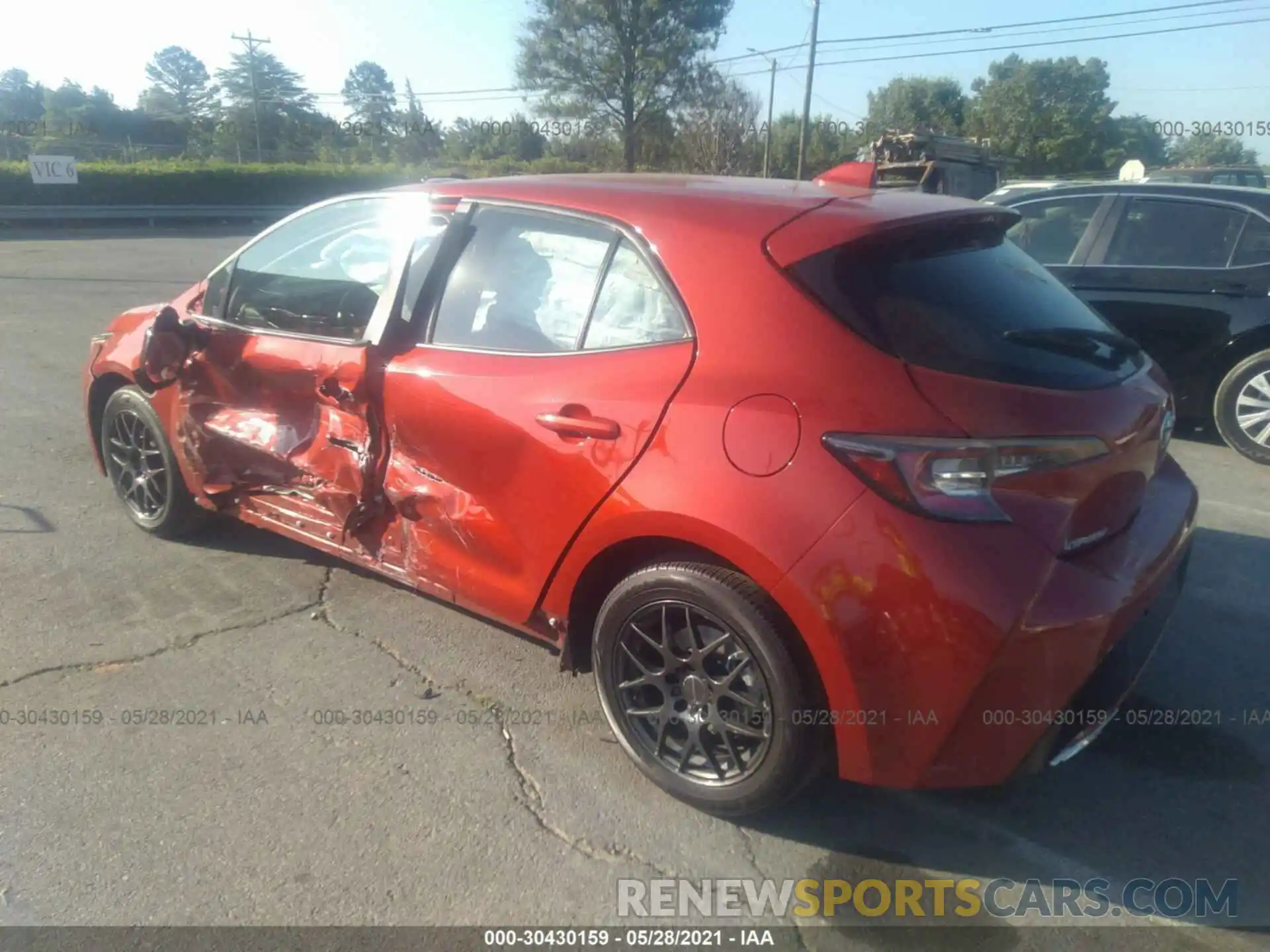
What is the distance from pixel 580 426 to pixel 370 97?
74.9 metres

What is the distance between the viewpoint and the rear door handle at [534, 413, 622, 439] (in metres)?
2.83

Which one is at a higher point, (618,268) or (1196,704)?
(618,268)

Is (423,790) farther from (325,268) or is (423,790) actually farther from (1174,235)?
(1174,235)

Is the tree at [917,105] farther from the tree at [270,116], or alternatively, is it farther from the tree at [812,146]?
the tree at [270,116]

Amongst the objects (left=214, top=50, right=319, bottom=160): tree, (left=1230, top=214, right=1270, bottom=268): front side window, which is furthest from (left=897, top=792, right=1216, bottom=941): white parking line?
(left=214, top=50, right=319, bottom=160): tree

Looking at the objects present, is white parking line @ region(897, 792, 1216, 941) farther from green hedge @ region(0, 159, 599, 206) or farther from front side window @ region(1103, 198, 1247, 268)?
green hedge @ region(0, 159, 599, 206)

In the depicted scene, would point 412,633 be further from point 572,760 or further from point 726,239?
point 726,239

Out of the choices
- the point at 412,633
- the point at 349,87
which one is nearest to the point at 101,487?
the point at 412,633

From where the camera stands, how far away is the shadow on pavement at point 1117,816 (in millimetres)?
2670

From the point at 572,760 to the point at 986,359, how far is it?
1.72 meters

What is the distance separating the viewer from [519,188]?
346 cm

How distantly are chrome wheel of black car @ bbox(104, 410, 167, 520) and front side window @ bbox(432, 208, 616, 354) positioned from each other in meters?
2.01

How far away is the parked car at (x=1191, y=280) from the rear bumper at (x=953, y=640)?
4.28m

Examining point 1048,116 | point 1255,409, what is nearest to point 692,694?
point 1255,409
